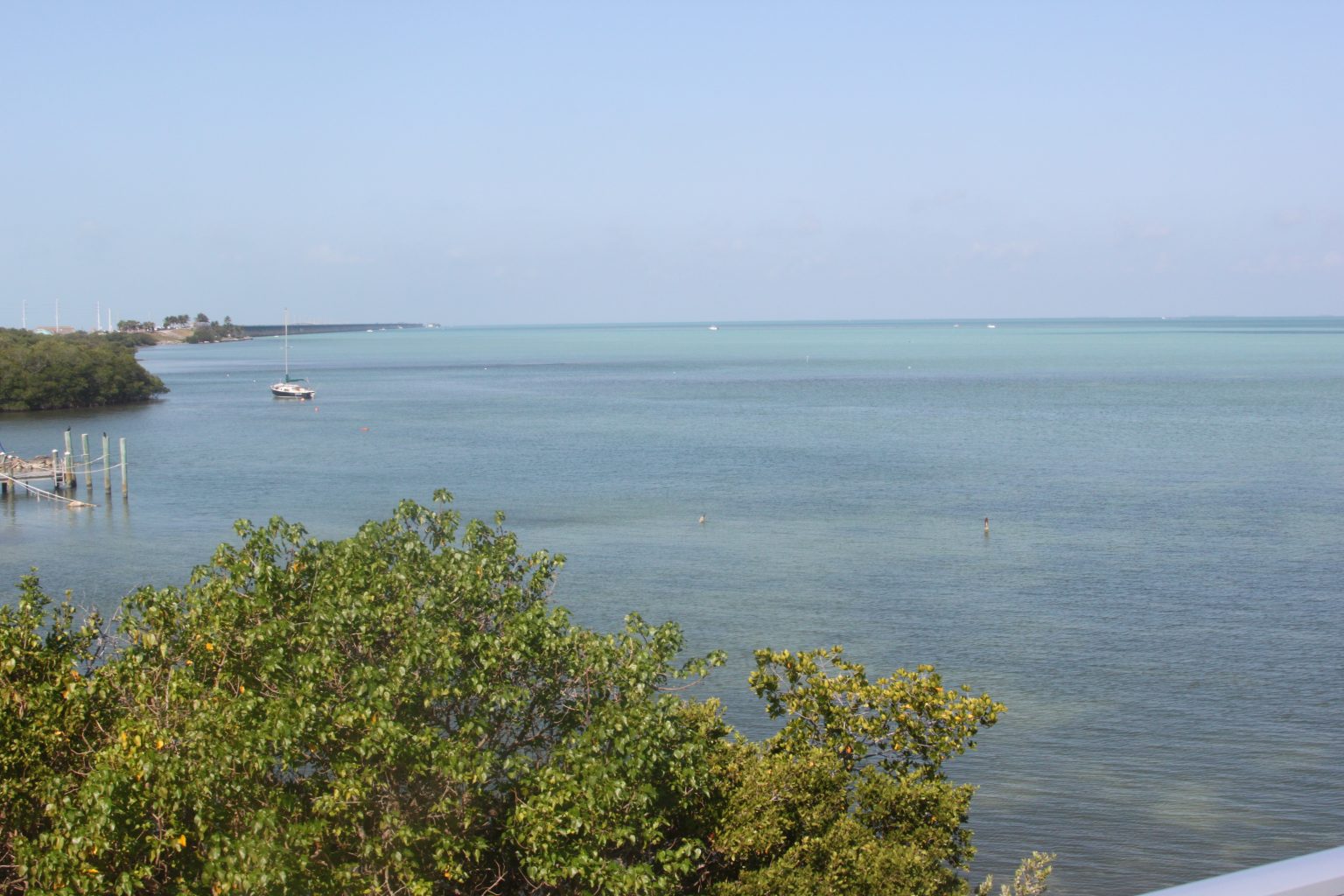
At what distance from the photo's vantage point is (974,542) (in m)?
43.2

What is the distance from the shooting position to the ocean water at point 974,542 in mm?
23297

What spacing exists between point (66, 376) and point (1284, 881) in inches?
4034

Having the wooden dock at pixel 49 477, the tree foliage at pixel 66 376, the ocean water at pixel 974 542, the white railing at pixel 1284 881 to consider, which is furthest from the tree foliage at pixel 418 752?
the tree foliage at pixel 66 376

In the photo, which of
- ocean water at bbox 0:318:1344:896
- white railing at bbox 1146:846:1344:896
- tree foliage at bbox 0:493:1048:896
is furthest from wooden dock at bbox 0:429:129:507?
white railing at bbox 1146:846:1344:896

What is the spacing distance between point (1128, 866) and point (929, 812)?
7.35m

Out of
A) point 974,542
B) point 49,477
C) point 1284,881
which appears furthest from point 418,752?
point 49,477

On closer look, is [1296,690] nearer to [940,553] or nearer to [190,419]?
[940,553]

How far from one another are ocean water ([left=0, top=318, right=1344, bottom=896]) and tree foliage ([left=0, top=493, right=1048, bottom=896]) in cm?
717

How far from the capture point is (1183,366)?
14962 centimetres

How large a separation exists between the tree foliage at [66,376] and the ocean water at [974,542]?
336cm

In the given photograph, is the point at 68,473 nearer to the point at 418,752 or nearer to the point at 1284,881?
the point at 418,752

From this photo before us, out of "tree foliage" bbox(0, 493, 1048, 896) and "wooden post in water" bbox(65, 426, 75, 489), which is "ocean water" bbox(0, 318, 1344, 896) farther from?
"tree foliage" bbox(0, 493, 1048, 896)

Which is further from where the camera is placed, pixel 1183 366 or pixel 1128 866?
pixel 1183 366

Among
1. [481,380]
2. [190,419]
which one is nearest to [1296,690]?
[190,419]
